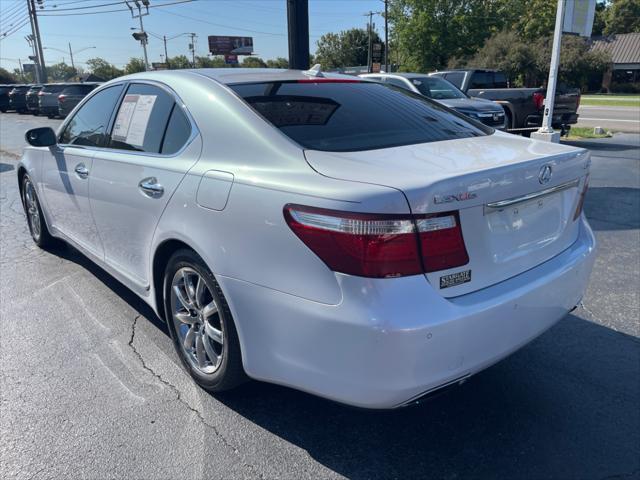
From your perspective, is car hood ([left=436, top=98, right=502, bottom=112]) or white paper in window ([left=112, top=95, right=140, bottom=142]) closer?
white paper in window ([left=112, top=95, right=140, bottom=142])

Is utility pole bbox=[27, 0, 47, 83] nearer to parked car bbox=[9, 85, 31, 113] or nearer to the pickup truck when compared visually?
parked car bbox=[9, 85, 31, 113]

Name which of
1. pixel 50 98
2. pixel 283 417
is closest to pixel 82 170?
pixel 283 417

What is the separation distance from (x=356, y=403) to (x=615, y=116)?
86.2 feet

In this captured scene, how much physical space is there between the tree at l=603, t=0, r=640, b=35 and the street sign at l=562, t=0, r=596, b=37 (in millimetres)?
69104

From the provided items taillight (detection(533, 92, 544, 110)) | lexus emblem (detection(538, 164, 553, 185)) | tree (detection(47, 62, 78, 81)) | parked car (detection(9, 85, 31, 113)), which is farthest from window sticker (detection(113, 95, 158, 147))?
tree (detection(47, 62, 78, 81))

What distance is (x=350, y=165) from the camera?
7.00 feet

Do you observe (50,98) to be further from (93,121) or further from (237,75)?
(237,75)

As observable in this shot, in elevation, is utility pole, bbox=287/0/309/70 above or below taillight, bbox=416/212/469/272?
above

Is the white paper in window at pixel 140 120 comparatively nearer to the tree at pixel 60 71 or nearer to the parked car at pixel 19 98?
the parked car at pixel 19 98

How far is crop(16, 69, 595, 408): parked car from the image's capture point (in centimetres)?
189

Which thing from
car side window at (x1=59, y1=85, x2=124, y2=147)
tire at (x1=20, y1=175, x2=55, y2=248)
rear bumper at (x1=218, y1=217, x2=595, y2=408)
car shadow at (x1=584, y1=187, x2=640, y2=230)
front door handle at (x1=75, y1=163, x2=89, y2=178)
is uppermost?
car side window at (x1=59, y1=85, x2=124, y2=147)

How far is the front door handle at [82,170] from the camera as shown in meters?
3.57

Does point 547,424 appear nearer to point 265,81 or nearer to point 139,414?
point 139,414

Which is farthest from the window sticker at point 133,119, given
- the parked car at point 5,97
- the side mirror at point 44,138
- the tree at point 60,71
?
the tree at point 60,71
